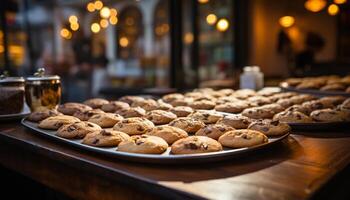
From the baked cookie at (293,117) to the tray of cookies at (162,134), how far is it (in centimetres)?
23

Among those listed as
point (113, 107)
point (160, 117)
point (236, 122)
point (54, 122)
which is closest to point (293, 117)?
point (236, 122)

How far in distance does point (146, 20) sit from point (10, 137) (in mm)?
8738

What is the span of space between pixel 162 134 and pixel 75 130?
39cm

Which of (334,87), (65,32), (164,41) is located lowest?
(334,87)

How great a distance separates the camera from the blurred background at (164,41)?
24.0 feet

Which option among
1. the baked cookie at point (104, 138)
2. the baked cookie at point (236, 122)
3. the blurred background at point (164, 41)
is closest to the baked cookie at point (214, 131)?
the baked cookie at point (236, 122)

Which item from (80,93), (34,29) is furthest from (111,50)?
(80,93)

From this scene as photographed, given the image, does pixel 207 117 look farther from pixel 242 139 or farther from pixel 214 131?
pixel 242 139

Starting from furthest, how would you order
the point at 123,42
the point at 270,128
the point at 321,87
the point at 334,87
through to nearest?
the point at 123,42
the point at 321,87
the point at 334,87
the point at 270,128

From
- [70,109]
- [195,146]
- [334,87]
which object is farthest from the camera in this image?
[334,87]

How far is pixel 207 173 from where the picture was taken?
104cm

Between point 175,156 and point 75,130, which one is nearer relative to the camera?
point 175,156

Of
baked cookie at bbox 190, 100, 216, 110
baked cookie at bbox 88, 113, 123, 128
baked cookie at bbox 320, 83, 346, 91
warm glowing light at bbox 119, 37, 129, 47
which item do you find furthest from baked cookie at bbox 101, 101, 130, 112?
warm glowing light at bbox 119, 37, 129, 47

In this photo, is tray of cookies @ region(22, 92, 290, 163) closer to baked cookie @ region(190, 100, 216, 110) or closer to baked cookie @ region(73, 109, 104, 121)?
baked cookie @ region(73, 109, 104, 121)
